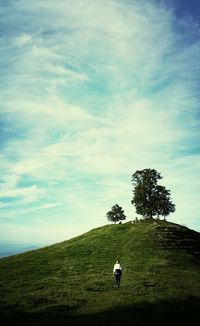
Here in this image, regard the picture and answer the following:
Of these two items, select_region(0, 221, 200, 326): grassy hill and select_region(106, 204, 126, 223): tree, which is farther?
select_region(106, 204, 126, 223): tree

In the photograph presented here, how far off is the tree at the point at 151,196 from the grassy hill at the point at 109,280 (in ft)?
21.5

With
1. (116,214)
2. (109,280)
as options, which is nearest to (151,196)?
(116,214)

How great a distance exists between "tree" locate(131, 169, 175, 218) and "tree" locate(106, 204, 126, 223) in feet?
28.6

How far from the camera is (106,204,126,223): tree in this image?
98.1 meters

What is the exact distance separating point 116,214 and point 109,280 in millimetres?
53623

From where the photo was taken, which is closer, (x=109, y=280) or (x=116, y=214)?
(x=109, y=280)

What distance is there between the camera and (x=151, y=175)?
90.2 metres

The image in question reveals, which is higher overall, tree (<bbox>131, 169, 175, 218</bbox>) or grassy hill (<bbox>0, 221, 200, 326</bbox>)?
tree (<bbox>131, 169, 175, 218</bbox>)

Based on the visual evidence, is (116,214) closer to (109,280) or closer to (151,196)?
(151,196)

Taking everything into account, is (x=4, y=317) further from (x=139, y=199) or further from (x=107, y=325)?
(x=139, y=199)

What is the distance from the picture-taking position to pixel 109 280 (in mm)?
44750

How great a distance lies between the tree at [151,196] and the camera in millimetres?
89625

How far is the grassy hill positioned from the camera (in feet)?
89.8

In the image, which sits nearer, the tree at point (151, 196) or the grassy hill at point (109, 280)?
the grassy hill at point (109, 280)
